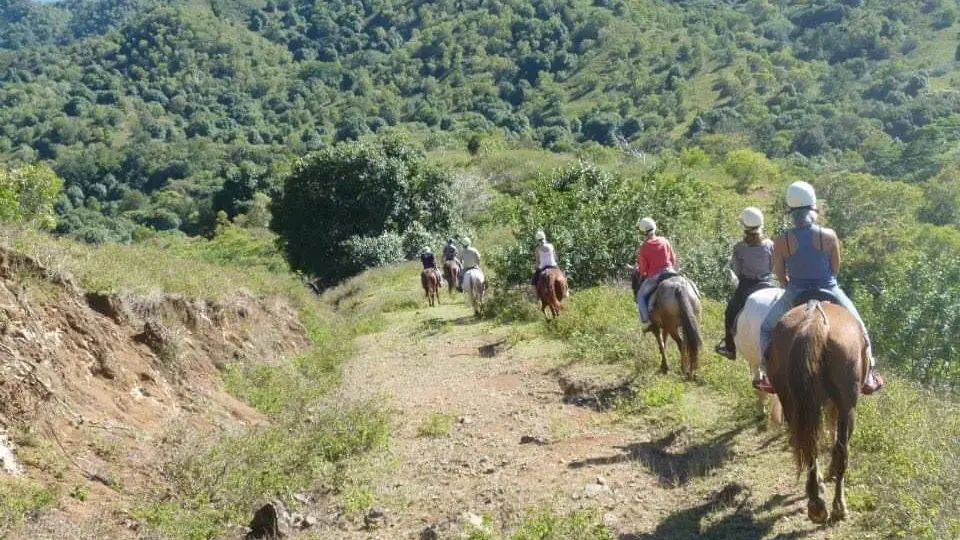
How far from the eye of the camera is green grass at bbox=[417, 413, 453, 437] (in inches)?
367

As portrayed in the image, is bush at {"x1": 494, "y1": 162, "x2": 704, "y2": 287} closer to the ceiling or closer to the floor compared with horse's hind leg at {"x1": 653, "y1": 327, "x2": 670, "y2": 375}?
closer to the ceiling

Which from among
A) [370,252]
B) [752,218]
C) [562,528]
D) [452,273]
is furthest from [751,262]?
[370,252]

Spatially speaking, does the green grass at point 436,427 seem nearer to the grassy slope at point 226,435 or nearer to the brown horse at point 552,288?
the grassy slope at point 226,435

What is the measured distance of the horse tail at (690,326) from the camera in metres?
9.84

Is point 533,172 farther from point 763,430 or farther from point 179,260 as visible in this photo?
point 763,430

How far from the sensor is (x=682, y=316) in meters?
9.93

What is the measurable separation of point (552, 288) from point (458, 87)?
466 ft

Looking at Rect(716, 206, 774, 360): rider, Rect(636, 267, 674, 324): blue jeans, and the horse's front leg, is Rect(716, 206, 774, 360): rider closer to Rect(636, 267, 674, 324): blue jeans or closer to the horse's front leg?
Rect(636, 267, 674, 324): blue jeans

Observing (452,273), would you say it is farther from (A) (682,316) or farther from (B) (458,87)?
(B) (458,87)

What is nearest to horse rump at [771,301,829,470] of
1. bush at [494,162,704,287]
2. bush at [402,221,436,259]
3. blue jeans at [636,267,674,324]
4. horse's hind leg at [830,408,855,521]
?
horse's hind leg at [830,408,855,521]

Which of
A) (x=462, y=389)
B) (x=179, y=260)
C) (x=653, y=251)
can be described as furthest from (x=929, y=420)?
(x=179, y=260)

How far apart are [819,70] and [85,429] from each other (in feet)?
469

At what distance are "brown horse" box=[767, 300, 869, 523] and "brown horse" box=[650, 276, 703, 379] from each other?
13.6 ft

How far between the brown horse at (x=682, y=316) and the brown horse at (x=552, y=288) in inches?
200
